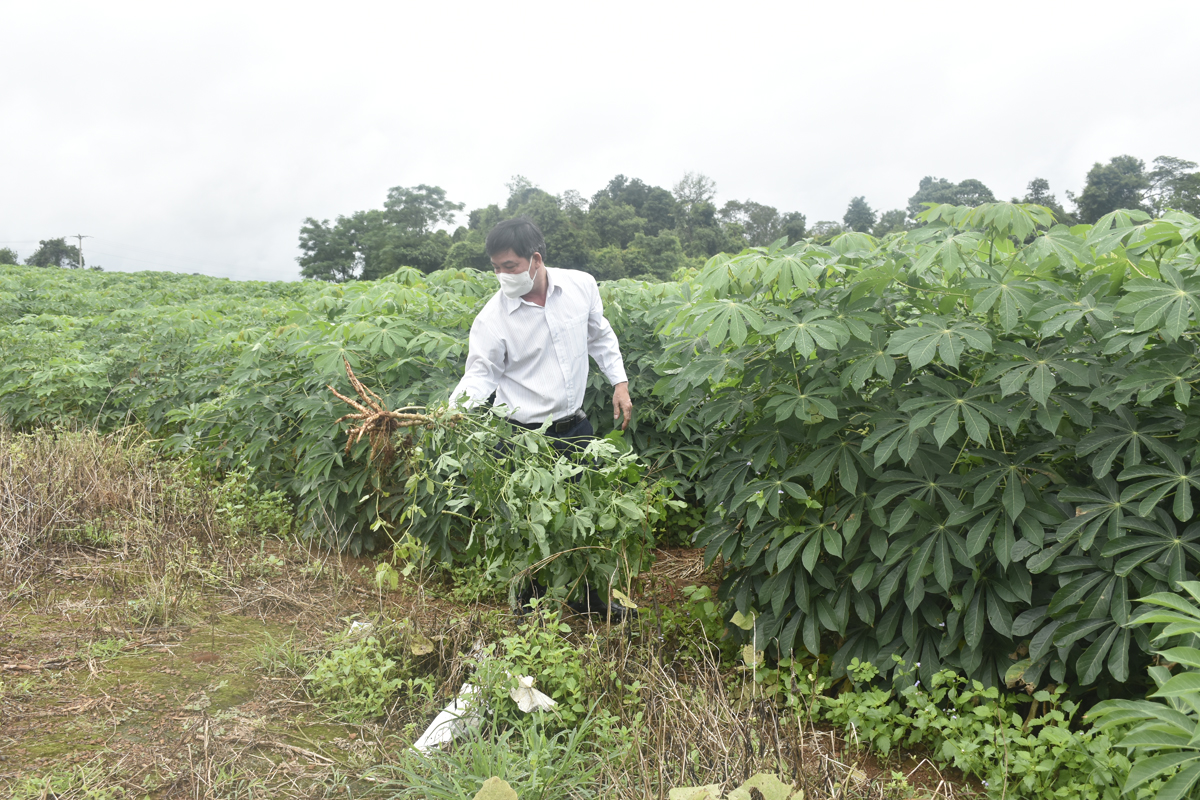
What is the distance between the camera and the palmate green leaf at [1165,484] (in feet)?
6.17

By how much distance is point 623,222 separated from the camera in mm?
53094

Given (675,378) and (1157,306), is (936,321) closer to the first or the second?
(1157,306)

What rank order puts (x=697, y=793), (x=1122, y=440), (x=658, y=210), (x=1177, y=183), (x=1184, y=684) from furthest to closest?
(x=658, y=210)
(x=1177, y=183)
(x=1122, y=440)
(x=697, y=793)
(x=1184, y=684)

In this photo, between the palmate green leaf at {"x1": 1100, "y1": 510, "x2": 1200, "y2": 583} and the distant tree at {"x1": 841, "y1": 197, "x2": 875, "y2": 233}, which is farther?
the distant tree at {"x1": 841, "y1": 197, "x2": 875, "y2": 233}

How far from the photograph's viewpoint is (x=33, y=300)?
12195 mm

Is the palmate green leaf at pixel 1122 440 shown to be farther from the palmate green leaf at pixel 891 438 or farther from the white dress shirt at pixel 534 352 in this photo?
the white dress shirt at pixel 534 352

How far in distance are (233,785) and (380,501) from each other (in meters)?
1.84

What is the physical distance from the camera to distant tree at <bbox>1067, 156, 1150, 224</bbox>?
1764 inches

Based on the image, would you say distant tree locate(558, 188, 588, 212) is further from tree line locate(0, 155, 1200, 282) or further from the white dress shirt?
the white dress shirt

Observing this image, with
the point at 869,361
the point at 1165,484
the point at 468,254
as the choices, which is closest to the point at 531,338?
the point at 869,361

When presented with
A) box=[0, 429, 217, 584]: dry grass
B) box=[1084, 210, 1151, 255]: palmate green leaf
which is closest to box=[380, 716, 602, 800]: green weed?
box=[1084, 210, 1151, 255]: palmate green leaf

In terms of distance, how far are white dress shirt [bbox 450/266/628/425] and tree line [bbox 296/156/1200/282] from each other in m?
38.0

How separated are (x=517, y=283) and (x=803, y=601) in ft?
5.42

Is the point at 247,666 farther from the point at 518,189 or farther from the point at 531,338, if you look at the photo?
the point at 518,189
